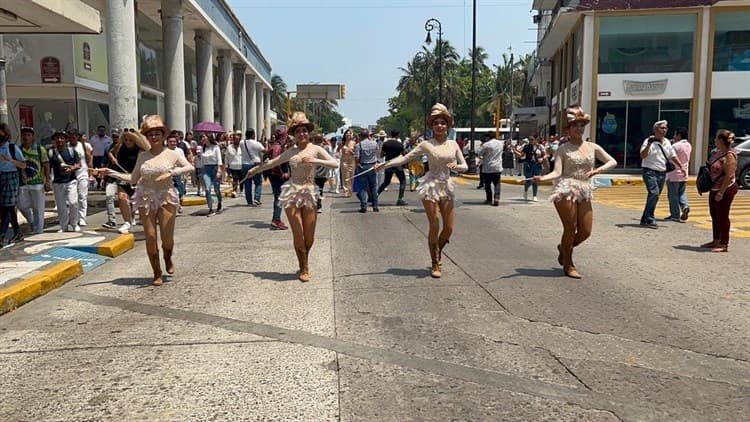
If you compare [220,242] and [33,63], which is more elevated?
→ [33,63]

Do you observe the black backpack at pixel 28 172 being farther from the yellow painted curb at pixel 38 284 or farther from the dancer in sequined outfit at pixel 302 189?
the dancer in sequined outfit at pixel 302 189

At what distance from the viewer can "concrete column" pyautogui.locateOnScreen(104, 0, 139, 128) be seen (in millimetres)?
16609

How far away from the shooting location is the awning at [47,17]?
11.1 metres

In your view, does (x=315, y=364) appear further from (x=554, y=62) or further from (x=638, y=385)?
(x=554, y=62)

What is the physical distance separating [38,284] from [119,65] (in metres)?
11.2

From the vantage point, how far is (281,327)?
5461 millimetres

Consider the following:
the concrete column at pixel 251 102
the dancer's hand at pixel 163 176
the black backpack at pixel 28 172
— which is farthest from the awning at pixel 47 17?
the concrete column at pixel 251 102

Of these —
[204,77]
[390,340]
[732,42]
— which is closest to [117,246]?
[390,340]

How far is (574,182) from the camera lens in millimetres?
7355

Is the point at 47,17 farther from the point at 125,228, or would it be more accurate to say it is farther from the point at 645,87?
the point at 645,87

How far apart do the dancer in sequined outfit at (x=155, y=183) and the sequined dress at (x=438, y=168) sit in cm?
251

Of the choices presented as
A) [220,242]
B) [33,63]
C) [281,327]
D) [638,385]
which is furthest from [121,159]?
[33,63]

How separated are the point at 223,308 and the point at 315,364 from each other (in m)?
1.91

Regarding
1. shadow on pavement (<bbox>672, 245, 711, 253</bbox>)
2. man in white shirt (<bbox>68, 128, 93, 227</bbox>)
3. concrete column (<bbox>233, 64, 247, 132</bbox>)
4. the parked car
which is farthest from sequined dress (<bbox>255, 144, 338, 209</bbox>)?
concrete column (<bbox>233, 64, 247, 132</bbox>)
